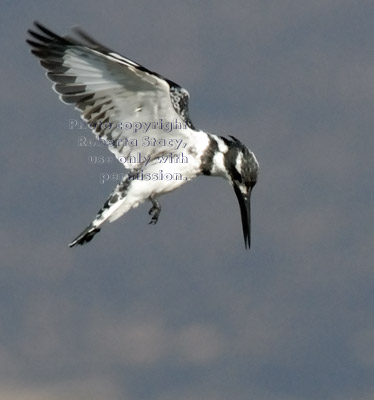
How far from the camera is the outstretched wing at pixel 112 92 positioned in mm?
12383

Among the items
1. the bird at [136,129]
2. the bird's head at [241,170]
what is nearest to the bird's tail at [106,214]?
the bird at [136,129]

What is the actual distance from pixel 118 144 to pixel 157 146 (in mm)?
459

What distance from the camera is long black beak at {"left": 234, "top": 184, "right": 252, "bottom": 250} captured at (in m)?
13.4

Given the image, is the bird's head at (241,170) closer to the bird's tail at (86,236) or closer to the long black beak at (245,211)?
the long black beak at (245,211)

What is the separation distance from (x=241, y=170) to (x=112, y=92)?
1.67 metres

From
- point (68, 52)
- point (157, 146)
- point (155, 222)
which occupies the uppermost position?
point (68, 52)

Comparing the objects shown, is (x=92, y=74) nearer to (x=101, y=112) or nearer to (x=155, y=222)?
(x=101, y=112)

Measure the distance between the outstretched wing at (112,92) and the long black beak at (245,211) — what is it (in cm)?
102

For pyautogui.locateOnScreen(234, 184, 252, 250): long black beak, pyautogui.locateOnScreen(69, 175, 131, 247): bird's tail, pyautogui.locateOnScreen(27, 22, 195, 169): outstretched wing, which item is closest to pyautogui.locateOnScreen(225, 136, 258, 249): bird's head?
pyautogui.locateOnScreen(234, 184, 252, 250): long black beak

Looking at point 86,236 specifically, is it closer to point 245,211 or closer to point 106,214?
point 106,214

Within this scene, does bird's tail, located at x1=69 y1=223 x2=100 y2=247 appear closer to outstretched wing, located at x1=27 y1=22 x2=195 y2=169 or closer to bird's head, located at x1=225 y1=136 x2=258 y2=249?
outstretched wing, located at x1=27 y1=22 x2=195 y2=169

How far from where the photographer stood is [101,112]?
13.0 meters

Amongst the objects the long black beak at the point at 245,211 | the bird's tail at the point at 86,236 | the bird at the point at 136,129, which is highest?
the bird at the point at 136,129

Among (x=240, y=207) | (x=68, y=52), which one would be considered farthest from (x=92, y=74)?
(x=240, y=207)
